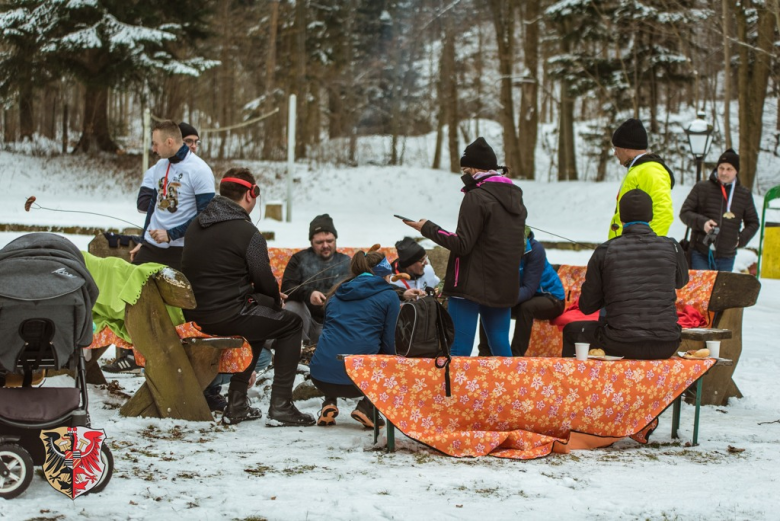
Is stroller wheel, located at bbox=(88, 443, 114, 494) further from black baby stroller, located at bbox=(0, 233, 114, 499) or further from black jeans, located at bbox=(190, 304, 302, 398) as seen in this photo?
black jeans, located at bbox=(190, 304, 302, 398)

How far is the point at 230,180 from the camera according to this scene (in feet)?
17.5

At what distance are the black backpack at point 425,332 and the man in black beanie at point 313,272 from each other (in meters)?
Answer: 2.29

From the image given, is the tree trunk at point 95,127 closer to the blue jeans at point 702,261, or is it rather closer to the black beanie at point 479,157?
the blue jeans at point 702,261

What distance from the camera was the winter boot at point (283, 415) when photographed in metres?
5.31

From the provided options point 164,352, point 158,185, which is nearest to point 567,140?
point 158,185

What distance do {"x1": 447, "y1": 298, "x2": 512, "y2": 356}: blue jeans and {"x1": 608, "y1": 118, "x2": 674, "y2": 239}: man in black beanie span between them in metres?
1.05

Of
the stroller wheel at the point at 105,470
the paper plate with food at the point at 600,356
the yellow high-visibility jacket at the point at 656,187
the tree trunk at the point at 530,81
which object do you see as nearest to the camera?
the stroller wheel at the point at 105,470

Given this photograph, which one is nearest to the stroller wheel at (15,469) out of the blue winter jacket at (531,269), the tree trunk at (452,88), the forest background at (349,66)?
the blue winter jacket at (531,269)

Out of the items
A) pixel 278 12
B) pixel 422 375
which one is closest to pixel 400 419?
pixel 422 375

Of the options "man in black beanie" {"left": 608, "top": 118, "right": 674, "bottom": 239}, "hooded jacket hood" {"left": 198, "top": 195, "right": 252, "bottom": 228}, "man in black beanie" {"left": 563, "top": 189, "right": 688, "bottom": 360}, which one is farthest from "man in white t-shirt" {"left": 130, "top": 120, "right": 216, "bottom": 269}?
A: "man in black beanie" {"left": 608, "top": 118, "right": 674, "bottom": 239}

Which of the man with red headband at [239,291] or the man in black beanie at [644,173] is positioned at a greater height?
the man in black beanie at [644,173]

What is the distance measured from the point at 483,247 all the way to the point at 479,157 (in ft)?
1.77

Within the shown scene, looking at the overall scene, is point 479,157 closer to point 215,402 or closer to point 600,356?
point 600,356

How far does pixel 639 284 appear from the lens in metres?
5.08
